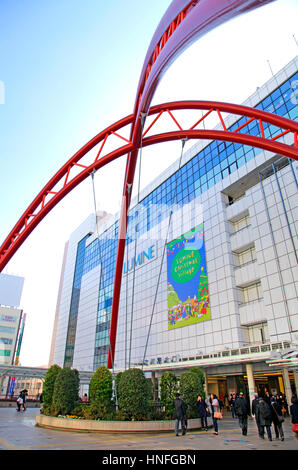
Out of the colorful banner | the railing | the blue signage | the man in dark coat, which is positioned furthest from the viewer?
the blue signage

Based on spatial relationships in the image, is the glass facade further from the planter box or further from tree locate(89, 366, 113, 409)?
the planter box

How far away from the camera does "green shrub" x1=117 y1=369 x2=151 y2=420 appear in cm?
1534

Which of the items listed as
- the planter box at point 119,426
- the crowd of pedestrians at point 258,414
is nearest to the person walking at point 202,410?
the crowd of pedestrians at point 258,414

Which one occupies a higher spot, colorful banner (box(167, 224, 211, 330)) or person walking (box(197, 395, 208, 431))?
colorful banner (box(167, 224, 211, 330))

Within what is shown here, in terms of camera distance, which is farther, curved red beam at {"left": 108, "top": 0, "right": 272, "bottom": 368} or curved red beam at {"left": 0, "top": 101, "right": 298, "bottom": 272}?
curved red beam at {"left": 0, "top": 101, "right": 298, "bottom": 272}

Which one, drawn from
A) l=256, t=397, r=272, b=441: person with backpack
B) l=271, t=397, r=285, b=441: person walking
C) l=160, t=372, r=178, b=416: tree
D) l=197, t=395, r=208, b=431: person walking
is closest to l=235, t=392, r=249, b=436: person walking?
l=256, t=397, r=272, b=441: person with backpack

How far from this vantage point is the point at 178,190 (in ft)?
147

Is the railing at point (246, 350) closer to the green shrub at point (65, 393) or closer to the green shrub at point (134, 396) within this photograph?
the green shrub at point (134, 396)

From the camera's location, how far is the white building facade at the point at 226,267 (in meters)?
27.9

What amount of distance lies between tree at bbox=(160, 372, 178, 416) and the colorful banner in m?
17.8
